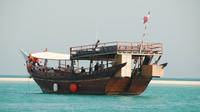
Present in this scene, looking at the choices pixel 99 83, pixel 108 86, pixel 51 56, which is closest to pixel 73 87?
pixel 99 83

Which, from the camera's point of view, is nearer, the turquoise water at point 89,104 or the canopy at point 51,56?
the turquoise water at point 89,104

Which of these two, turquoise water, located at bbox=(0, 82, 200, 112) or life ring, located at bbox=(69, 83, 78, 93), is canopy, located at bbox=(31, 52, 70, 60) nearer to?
life ring, located at bbox=(69, 83, 78, 93)

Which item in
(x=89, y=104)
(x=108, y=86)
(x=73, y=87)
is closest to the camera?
(x=89, y=104)

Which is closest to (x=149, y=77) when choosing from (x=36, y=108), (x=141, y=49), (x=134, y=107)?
(x=141, y=49)

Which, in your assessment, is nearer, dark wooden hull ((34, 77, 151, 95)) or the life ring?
dark wooden hull ((34, 77, 151, 95))

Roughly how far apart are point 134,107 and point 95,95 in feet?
29.0

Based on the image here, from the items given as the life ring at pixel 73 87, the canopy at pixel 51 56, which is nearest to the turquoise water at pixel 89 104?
the life ring at pixel 73 87

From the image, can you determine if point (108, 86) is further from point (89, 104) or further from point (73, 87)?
point (89, 104)

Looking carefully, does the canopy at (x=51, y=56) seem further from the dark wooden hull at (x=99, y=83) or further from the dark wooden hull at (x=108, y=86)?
the dark wooden hull at (x=108, y=86)

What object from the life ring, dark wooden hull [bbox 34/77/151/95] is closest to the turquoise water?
dark wooden hull [bbox 34/77/151/95]

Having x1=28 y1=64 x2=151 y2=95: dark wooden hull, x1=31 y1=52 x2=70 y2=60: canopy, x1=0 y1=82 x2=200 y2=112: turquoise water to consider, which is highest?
x1=31 y1=52 x2=70 y2=60: canopy

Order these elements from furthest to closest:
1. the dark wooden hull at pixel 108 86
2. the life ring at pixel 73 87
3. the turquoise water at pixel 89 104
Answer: the life ring at pixel 73 87 < the dark wooden hull at pixel 108 86 < the turquoise water at pixel 89 104

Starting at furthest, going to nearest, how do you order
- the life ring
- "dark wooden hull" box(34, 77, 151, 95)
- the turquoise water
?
1. the life ring
2. "dark wooden hull" box(34, 77, 151, 95)
3. the turquoise water

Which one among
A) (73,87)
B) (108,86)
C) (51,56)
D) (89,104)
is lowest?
(89,104)
